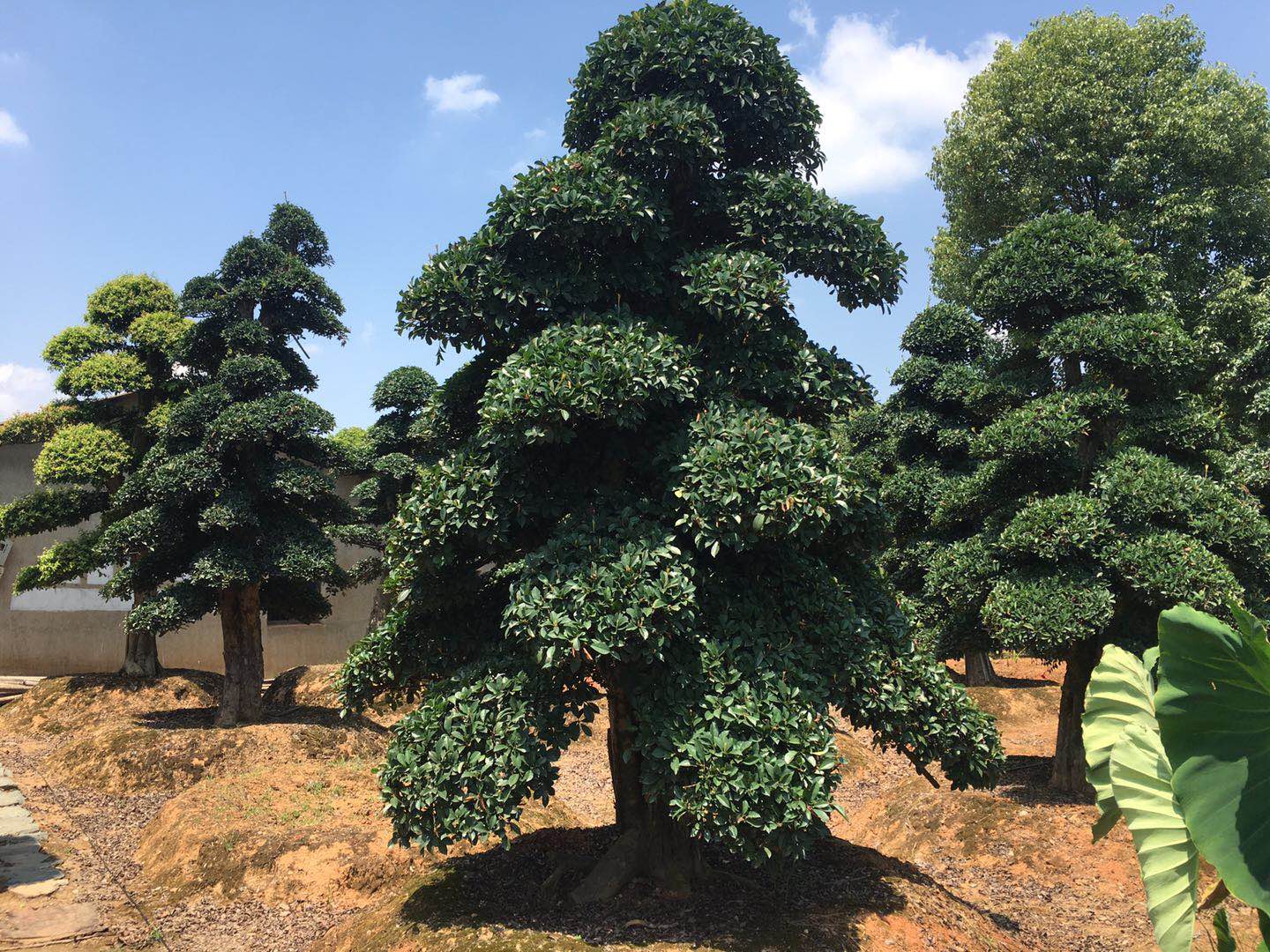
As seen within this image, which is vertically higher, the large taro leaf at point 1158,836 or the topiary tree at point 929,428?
the topiary tree at point 929,428

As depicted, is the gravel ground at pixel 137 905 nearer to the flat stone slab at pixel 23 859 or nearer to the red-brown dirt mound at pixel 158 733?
the flat stone slab at pixel 23 859

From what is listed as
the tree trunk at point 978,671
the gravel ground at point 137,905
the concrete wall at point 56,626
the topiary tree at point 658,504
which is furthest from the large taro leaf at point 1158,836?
the concrete wall at point 56,626

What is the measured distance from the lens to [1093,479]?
10.7 m

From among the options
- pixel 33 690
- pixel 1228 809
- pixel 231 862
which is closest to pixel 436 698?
pixel 231 862

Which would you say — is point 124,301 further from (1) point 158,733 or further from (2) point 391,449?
(1) point 158,733

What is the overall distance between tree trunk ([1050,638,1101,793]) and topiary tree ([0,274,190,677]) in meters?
14.4

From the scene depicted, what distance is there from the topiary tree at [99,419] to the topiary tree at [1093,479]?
524 inches

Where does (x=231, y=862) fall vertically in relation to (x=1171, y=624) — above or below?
below

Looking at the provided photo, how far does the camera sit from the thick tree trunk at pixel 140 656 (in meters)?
16.1

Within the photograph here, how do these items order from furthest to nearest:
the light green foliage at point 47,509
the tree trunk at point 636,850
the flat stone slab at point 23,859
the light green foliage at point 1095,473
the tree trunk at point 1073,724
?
1. the light green foliage at point 47,509
2. the tree trunk at point 1073,724
3. the light green foliage at point 1095,473
4. the flat stone slab at point 23,859
5. the tree trunk at point 636,850

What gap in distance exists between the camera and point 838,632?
6.46m

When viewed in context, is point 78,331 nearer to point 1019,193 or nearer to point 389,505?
point 389,505

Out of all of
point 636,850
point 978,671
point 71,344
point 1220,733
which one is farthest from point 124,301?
point 978,671

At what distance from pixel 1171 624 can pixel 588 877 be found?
541cm
